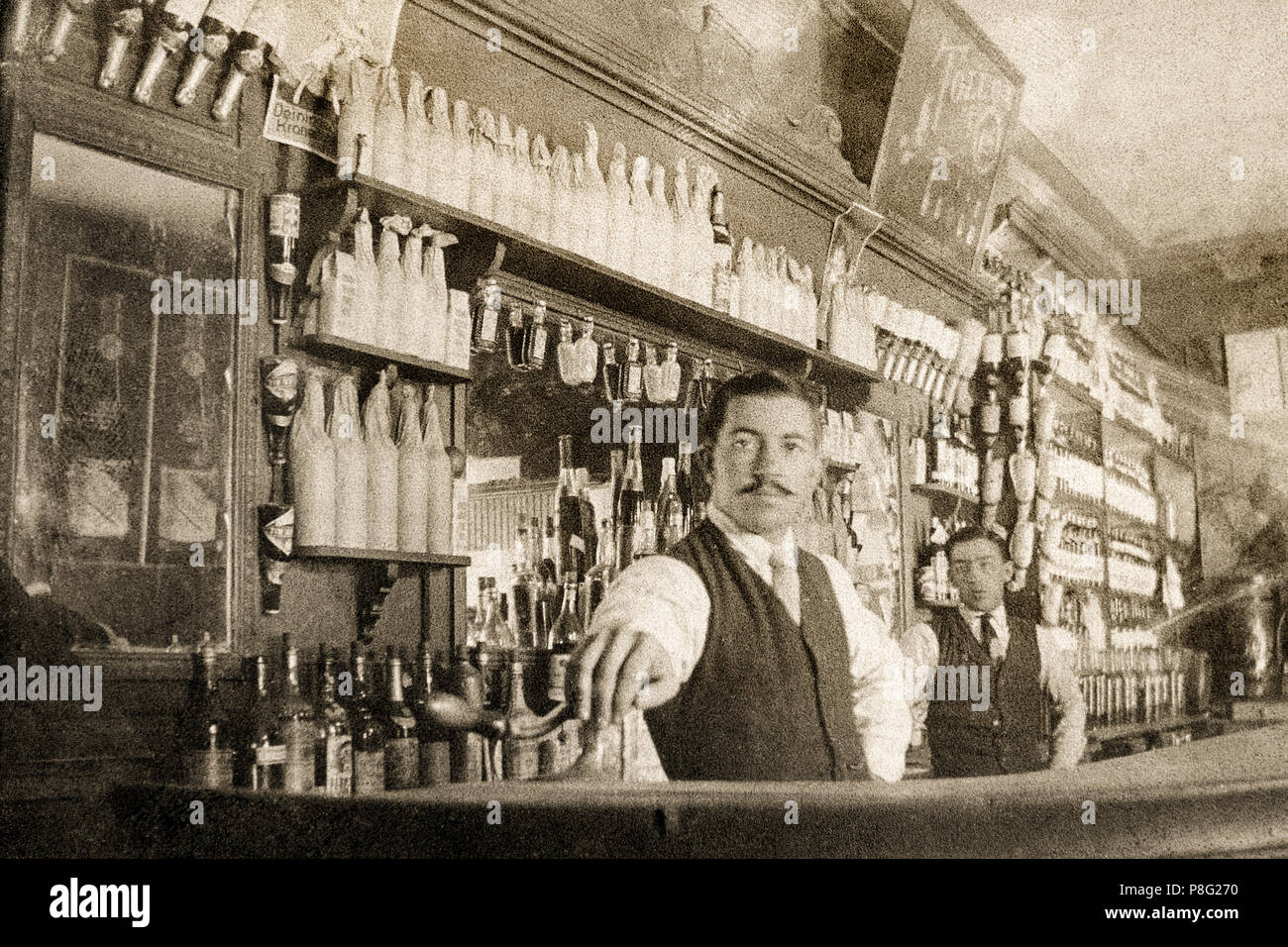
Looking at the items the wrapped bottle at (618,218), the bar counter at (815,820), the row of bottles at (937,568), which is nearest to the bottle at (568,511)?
the wrapped bottle at (618,218)

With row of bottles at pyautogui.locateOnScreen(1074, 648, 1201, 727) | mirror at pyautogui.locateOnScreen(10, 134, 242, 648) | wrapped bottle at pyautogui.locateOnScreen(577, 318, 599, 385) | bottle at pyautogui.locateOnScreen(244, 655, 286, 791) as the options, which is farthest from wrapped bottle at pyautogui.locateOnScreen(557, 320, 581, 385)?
row of bottles at pyautogui.locateOnScreen(1074, 648, 1201, 727)

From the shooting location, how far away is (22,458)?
1767 mm

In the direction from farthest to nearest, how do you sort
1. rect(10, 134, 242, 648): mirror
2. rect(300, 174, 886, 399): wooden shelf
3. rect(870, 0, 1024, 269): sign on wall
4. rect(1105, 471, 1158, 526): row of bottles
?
1. rect(870, 0, 1024, 269): sign on wall
2. rect(1105, 471, 1158, 526): row of bottles
3. rect(300, 174, 886, 399): wooden shelf
4. rect(10, 134, 242, 648): mirror

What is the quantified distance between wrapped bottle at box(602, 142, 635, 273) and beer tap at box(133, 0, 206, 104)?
1.07m

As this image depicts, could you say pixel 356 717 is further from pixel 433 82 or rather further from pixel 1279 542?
pixel 1279 542

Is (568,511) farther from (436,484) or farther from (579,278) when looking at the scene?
(579,278)

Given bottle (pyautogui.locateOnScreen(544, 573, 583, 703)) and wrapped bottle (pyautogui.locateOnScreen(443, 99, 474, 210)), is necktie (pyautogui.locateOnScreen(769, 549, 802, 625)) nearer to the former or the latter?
bottle (pyautogui.locateOnScreen(544, 573, 583, 703))

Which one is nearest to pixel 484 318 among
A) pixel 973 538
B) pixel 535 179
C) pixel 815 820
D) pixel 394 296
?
pixel 394 296

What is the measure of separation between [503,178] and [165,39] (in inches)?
29.9

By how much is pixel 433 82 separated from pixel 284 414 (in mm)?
840

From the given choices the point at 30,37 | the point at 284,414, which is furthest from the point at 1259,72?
the point at 30,37

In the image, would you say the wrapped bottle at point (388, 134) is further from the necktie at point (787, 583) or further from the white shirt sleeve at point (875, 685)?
the white shirt sleeve at point (875, 685)

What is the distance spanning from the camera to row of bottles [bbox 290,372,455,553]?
2.09 meters

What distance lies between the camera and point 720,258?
3125 millimetres
